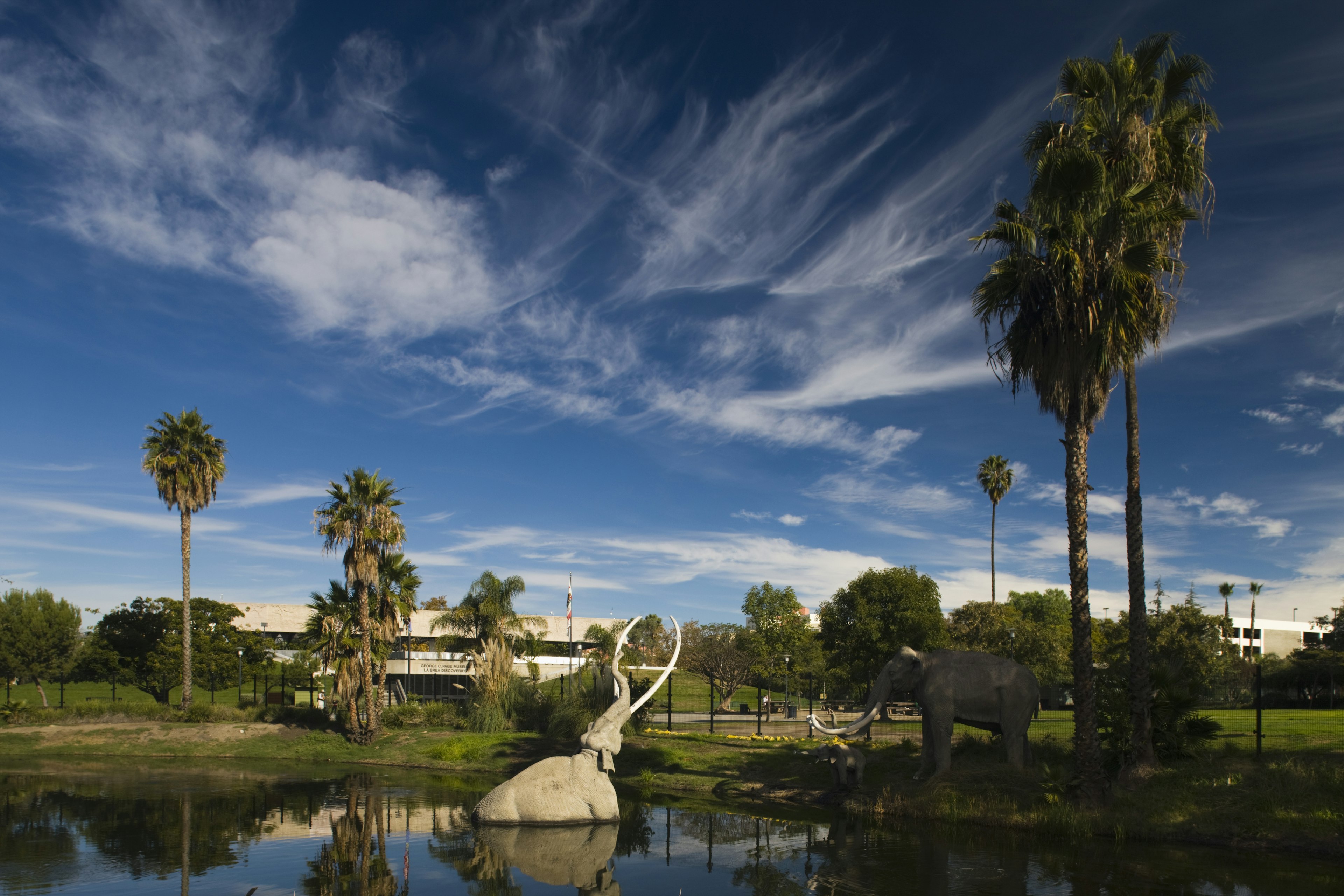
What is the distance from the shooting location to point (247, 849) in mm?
14641

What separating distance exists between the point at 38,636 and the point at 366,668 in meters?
27.9

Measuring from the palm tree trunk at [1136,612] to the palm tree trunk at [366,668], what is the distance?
77.6 feet

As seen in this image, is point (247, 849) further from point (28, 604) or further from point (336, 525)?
point (28, 604)

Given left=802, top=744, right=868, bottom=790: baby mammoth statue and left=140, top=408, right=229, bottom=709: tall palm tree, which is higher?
left=140, top=408, right=229, bottom=709: tall palm tree

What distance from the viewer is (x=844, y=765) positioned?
63.2 feet

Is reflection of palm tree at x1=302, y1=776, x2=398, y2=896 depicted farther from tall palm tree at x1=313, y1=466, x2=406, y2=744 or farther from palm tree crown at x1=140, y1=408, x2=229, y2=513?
palm tree crown at x1=140, y1=408, x2=229, y2=513

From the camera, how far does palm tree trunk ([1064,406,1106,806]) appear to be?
1611cm

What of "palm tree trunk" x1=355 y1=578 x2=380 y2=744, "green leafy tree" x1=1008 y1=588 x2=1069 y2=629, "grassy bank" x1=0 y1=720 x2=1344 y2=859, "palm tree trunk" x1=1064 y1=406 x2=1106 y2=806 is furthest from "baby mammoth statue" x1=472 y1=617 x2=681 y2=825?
"green leafy tree" x1=1008 y1=588 x2=1069 y2=629

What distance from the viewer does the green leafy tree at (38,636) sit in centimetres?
4475

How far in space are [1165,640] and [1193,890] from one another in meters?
33.1

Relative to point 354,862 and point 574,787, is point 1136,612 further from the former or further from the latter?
point 354,862

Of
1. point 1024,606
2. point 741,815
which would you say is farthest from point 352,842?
point 1024,606

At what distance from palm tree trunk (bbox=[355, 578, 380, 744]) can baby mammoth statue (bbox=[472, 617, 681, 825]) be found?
1445cm

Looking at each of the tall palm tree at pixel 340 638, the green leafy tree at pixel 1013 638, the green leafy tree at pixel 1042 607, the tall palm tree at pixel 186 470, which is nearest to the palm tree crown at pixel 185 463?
the tall palm tree at pixel 186 470
